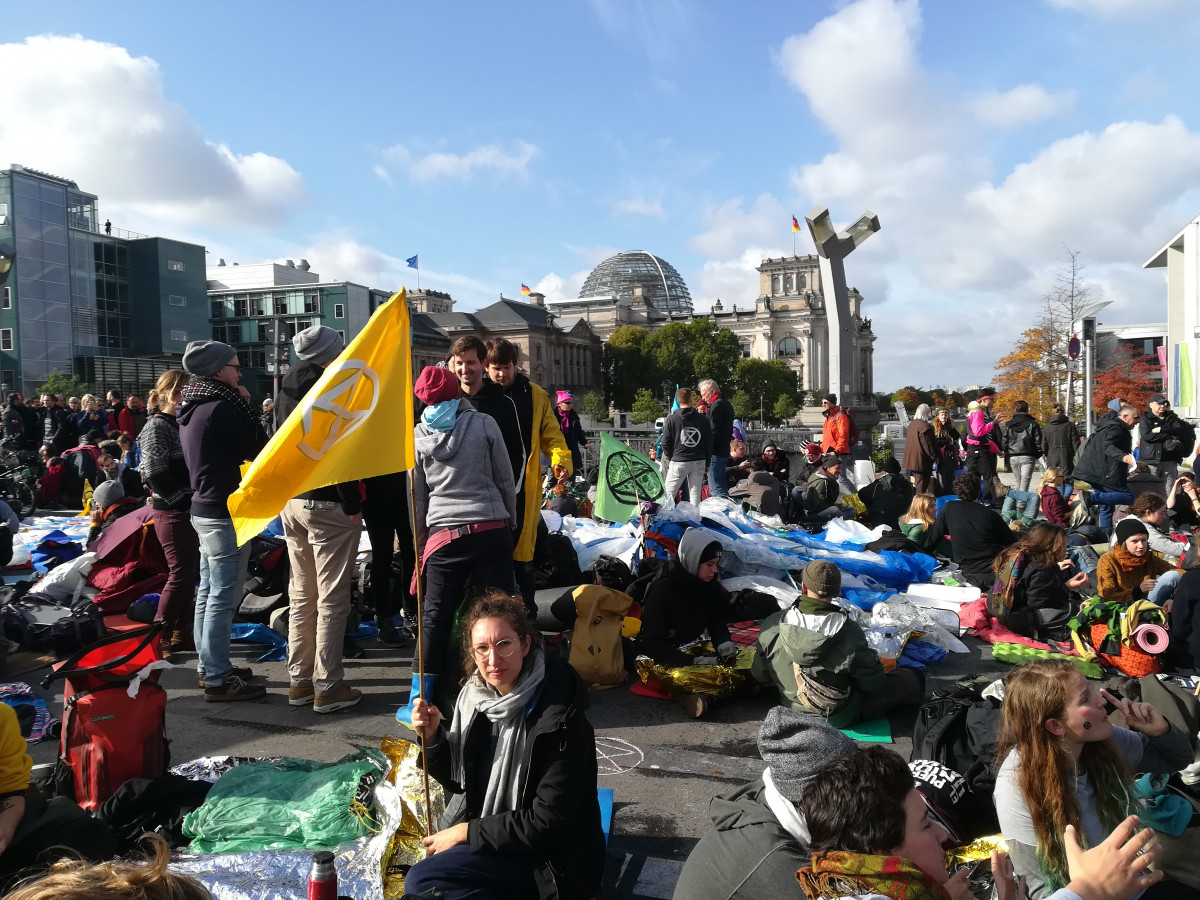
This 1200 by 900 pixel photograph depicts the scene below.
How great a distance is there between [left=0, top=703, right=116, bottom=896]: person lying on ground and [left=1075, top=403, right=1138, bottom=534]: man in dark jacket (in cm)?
1066

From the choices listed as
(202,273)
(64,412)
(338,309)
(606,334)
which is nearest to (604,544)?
(64,412)

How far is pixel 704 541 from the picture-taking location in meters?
5.65

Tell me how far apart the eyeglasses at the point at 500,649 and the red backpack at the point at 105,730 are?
1.65 meters

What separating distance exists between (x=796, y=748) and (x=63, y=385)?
53027 mm

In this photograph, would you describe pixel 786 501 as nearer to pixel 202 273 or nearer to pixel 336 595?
pixel 336 595

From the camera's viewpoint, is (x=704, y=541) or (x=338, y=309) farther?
(x=338, y=309)

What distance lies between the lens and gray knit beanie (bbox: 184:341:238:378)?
512 cm

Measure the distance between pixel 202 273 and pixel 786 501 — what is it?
200ft

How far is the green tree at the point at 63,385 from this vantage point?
1823 inches

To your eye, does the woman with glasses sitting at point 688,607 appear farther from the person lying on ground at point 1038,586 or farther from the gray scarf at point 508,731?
the gray scarf at point 508,731

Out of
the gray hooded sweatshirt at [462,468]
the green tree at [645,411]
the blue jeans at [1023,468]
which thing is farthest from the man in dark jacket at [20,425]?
the green tree at [645,411]

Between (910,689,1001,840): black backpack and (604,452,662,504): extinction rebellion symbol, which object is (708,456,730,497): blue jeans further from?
(910,689,1001,840): black backpack

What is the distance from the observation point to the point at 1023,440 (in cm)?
1274

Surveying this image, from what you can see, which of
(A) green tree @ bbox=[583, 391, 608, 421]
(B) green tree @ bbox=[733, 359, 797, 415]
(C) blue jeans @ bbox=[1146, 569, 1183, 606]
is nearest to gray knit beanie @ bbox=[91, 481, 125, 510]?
(C) blue jeans @ bbox=[1146, 569, 1183, 606]
